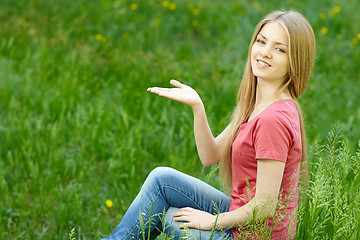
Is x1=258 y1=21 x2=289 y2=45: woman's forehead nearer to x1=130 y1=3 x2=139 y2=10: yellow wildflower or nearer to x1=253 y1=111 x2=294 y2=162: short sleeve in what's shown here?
x1=253 y1=111 x2=294 y2=162: short sleeve

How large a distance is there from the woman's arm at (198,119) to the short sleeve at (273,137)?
11.5 inches

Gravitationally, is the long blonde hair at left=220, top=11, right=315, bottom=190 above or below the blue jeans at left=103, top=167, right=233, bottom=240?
above

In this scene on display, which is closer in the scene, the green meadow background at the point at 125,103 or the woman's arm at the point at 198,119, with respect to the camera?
the woman's arm at the point at 198,119

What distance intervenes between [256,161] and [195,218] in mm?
331

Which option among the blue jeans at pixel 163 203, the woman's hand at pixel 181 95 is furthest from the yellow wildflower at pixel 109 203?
the woman's hand at pixel 181 95

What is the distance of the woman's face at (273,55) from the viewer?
1854 mm

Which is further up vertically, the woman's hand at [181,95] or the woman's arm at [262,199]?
the woman's hand at [181,95]

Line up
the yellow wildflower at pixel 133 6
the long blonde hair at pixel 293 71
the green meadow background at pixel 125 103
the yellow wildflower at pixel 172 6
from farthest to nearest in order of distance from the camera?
1. the yellow wildflower at pixel 172 6
2. the yellow wildflower at pixel 133 6
3. the green meadow background at pixel 125 103
4. the long blonde hair at pixel 293 71

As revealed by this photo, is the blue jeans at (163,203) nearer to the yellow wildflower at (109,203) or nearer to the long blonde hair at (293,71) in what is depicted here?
the long blonde hair at (293,71)

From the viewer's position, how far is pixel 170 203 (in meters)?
2.04

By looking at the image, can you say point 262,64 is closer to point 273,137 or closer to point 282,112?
point 282,112

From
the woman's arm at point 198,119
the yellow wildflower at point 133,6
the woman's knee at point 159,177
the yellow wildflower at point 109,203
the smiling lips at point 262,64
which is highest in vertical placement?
the yellow wildflower at point 133,6

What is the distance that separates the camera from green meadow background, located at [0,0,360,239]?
98.0 inches

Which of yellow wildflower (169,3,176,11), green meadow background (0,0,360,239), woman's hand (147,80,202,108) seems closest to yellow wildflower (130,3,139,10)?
green meadow background (0,0,360,239)
